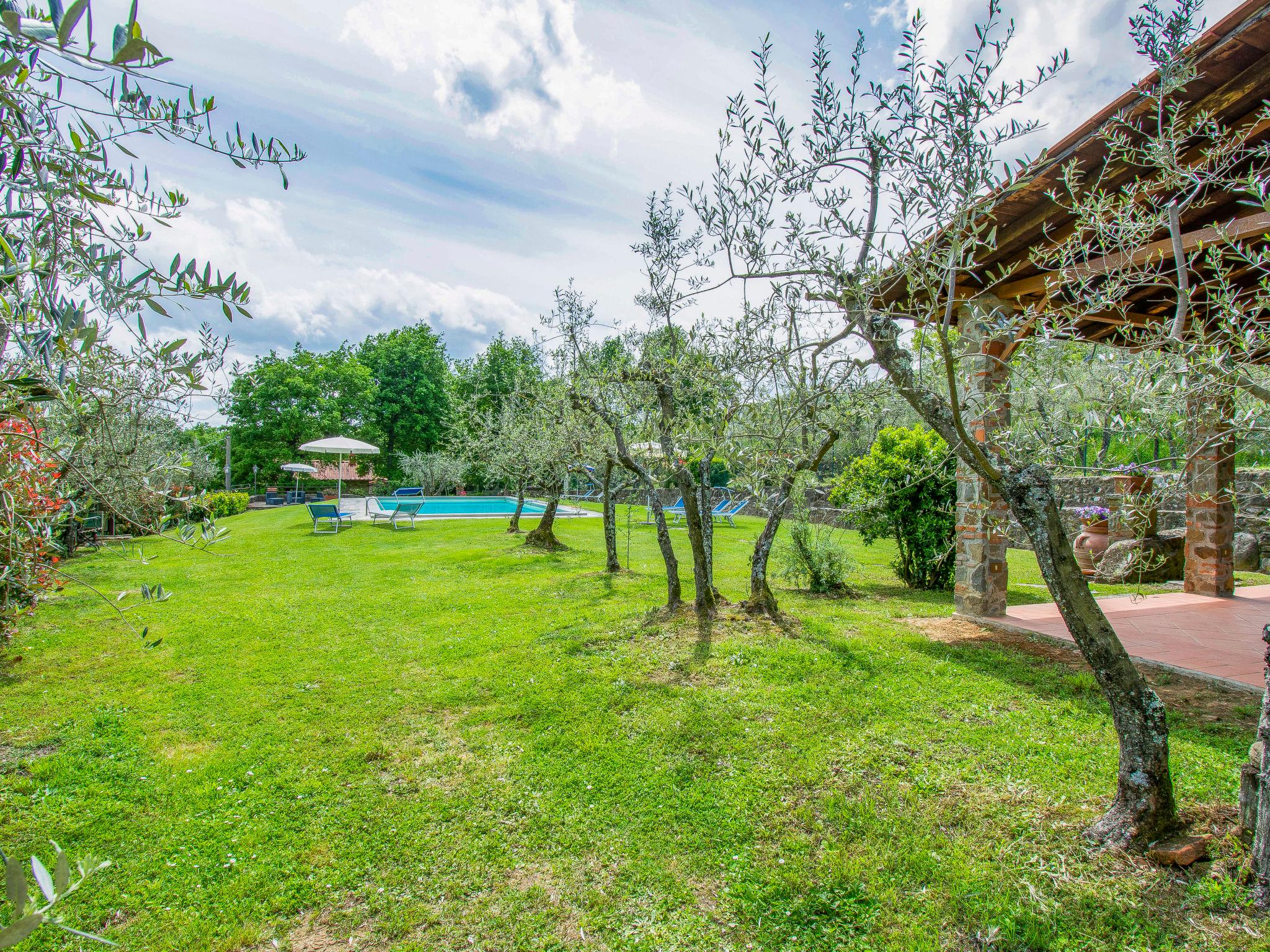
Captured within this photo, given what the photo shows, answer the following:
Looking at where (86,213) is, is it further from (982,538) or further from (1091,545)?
(1091,545)

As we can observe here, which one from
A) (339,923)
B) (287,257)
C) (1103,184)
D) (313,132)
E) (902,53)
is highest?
(1103,184)

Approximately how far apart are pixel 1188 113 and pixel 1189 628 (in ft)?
17.5

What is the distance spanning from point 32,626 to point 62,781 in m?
4.83

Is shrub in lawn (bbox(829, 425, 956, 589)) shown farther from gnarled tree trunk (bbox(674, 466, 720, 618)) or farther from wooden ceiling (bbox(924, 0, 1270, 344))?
wooden ceiling (bbox(924, 0, 1270, 344))

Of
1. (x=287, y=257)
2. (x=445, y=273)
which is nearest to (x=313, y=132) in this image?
(x=287, y=257)

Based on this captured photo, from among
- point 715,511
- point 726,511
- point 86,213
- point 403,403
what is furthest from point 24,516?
point 403,403

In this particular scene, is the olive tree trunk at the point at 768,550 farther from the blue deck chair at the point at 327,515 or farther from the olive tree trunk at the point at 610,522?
the blue deck chair at the point at 327,515

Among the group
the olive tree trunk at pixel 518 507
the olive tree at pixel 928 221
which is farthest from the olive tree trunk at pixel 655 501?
the olive tree trunk at pixel 518 507

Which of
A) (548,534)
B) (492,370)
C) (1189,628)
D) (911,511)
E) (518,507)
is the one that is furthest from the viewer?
(492,370)

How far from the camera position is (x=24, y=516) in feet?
7.55

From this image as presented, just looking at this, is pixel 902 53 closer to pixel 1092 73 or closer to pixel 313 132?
pixel 1092 73

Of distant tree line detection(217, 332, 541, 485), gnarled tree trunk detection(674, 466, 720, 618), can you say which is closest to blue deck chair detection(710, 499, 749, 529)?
gnarled tree trunk detection(674, 466, 720, 618)

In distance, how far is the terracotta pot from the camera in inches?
451

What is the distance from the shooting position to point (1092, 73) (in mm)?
3398
